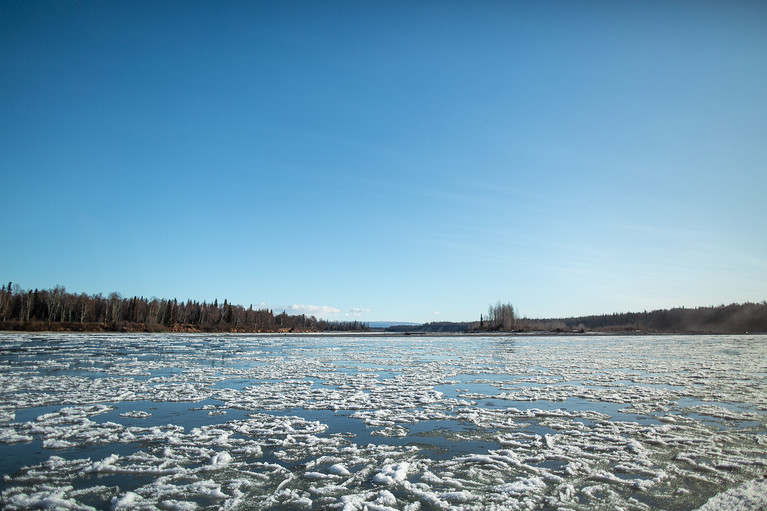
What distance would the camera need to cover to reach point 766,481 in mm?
4473

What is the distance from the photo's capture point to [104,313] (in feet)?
322

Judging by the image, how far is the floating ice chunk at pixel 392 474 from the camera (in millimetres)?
4496

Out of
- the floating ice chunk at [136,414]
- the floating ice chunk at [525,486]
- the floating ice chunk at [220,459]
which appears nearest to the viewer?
the floating ice chunk at [525,486]

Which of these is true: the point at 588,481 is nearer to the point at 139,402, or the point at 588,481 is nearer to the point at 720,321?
the point at 139,402

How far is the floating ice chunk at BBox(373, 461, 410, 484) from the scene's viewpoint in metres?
4.50

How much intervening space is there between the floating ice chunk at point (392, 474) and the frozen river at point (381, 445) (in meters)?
0.02

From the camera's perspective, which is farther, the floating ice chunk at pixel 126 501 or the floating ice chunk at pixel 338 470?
the floating ice chunk at pixel 338 470

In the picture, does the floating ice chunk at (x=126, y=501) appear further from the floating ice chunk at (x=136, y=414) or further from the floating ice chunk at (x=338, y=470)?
the floating ice chunk at (x=136, y=414)

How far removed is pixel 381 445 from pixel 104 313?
113717mm

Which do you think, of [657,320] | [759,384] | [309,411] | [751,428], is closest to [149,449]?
[309,411]

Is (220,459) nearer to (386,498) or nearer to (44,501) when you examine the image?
(44,501)

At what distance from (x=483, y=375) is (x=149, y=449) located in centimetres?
1086

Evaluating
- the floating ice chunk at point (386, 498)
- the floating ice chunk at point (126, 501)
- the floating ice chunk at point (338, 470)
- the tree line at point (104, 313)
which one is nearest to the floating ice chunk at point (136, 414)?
the floating ice chunk at point (126, 501)

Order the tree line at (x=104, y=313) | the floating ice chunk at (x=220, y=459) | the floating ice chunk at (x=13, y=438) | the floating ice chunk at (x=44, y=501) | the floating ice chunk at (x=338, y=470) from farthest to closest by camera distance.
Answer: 1. the tree line at (x=104, y=313)
2. the floating ice chunk at (x=13, y=438)
3. the floating ice chunk at (x=220, y=459)
4. the floating ice chunk at (x=338, y=470)
5. the floating ice chunk at (x=44, y=501)
